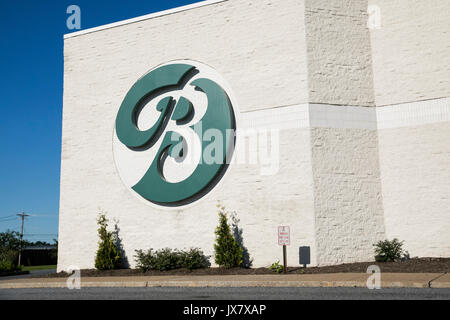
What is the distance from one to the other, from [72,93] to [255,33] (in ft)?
30.0

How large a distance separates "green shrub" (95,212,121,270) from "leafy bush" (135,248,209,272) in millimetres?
1137

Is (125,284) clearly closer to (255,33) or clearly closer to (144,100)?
(144,100)

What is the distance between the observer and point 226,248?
1891cm

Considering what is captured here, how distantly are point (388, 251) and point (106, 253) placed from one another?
1092 cm

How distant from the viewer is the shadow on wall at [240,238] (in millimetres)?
19109

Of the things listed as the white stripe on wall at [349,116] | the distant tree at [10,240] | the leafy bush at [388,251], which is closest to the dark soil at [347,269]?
the leafy bush at [388,251]

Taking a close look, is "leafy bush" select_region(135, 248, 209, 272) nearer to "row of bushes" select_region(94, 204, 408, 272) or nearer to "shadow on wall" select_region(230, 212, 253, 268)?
"row of bushes" select_region(94, 204, 408, 272)

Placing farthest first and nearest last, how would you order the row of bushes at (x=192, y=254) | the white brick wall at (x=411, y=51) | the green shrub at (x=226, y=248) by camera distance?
the white brick wall at (x=411, y=51), the green shrub at (x=226, y=248), the row of bushes at (x=192, y=254)

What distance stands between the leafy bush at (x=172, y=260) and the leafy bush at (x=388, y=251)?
630cm

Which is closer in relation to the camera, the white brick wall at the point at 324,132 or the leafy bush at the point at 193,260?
the white brick wall at the point at 324,132

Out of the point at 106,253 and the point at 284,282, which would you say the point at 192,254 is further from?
the point at 284,282
